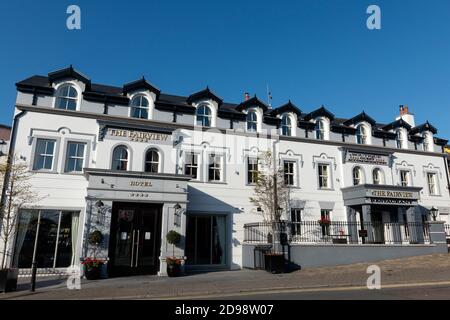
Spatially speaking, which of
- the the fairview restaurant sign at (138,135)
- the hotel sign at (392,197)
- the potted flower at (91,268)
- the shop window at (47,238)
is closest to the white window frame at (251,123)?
the the fairview restaurant sign at (138,135)

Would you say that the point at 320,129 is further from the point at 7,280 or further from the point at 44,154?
the point at 7,280

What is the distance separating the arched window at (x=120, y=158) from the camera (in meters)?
18.1

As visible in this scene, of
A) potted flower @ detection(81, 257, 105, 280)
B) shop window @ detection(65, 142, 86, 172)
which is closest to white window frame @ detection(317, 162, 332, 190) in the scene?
potted flower @ detection(81, 257, 105, 280)

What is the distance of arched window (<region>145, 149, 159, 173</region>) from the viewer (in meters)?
18.7

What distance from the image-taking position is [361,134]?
24656mm

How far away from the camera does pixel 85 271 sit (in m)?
14.2

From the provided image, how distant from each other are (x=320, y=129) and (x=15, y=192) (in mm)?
19140

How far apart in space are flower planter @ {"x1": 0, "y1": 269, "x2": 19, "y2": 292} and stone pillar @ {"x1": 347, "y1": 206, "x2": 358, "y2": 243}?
17.2m

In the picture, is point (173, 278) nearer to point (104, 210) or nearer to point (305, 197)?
point (104, 210)

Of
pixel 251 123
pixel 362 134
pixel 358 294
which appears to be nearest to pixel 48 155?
A: pixel 251 123

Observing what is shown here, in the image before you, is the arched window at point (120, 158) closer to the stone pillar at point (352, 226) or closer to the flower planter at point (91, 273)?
the flower planter at point (91, 273)

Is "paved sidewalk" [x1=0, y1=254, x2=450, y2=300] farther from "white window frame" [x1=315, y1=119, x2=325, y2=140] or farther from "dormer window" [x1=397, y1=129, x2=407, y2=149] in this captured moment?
"dormer window" [x1=397, y1=129, x2=407, y2=149]
